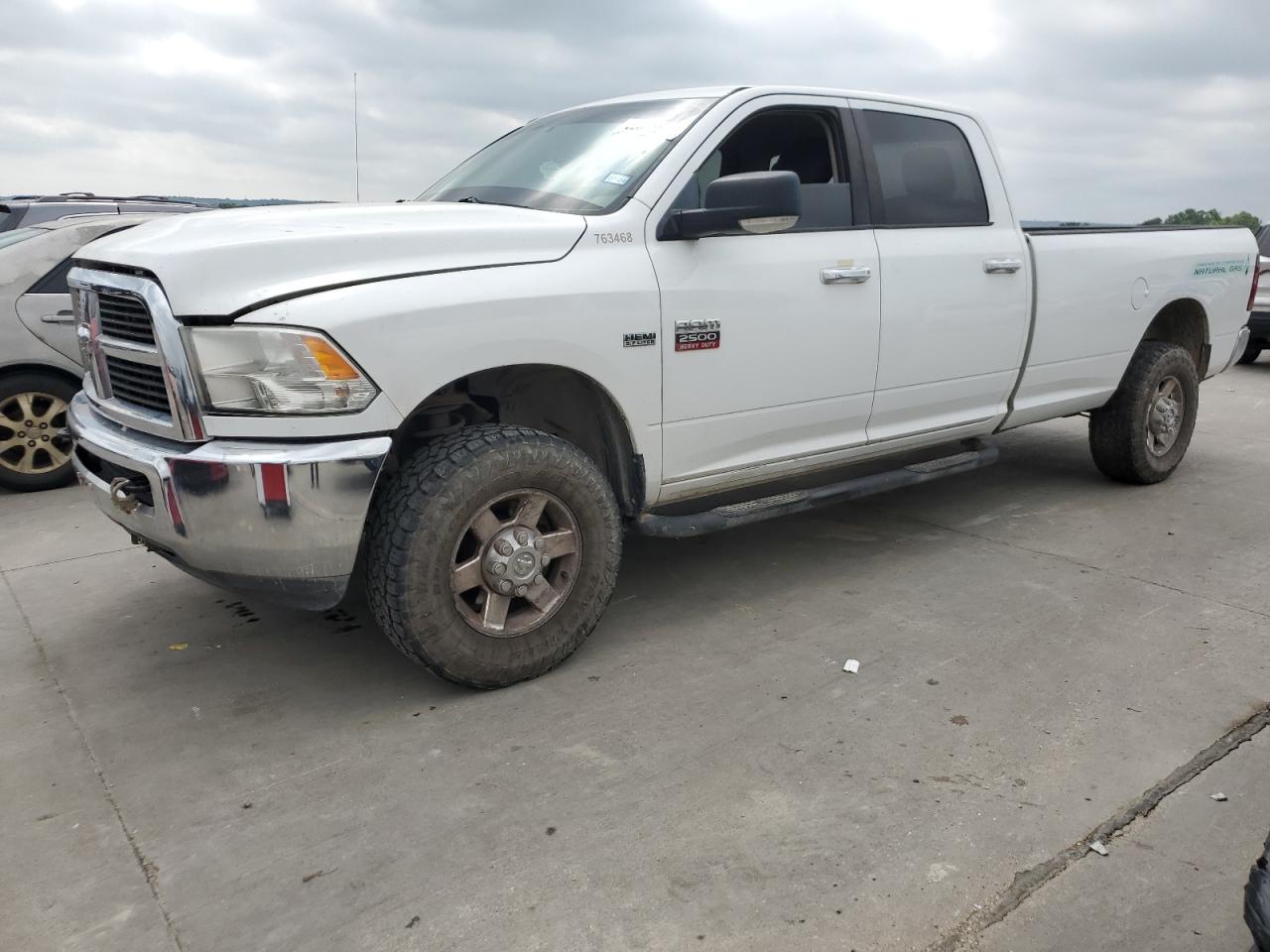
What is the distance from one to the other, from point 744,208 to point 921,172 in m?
1.49

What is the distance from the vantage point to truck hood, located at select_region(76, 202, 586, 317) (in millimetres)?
2812

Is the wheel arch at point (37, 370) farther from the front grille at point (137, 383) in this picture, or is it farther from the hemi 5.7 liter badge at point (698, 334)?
the hemi 5.7 liter badge at point (698, 334)

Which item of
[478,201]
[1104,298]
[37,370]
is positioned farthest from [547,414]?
[37,370]

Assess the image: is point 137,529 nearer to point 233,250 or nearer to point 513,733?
point 233,250

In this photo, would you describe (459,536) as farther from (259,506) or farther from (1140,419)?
(1140,419)

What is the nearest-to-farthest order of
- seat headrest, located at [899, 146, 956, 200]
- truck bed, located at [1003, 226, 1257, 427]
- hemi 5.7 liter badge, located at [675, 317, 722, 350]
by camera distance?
hemi 5.7 liter badge, located at [675, 317, 722, 350] → seat headrest, located at [899, 146, 956, 200] → truck bed, located at [1003, 226, 1257, 427]

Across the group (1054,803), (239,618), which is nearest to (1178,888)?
(1054,803)

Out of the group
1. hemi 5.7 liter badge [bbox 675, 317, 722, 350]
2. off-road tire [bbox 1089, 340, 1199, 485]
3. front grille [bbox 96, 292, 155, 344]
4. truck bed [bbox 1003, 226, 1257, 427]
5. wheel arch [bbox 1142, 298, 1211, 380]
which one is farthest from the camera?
wheel arch [bbox 1142, 298, 1211, 380]

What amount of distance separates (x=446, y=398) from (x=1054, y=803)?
2129 millimetres

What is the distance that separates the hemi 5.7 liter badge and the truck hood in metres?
0.48

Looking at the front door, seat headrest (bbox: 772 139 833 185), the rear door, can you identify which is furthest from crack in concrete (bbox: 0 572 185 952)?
Answer: seat headrest (bbox: 772 139 833 185)

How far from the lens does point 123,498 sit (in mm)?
3039

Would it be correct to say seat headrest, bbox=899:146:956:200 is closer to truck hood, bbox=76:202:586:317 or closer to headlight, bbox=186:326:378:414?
truck hood, bbox=76:202:586:317

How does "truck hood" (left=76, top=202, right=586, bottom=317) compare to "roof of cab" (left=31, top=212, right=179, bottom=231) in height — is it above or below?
below
